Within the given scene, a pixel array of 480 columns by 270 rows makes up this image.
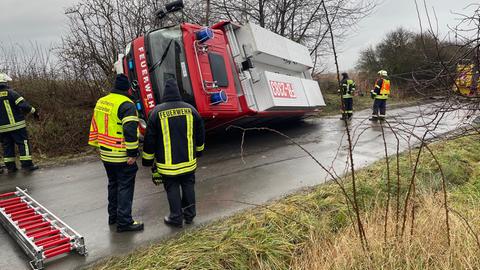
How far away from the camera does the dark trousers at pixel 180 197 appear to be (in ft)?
12.6

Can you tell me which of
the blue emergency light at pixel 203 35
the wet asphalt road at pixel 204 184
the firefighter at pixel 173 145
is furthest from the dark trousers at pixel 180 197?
the blue emergency light at pixel 203 35

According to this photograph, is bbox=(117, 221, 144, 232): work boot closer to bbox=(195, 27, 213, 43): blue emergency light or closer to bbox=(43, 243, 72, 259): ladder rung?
bbox=(43, 243, 72, 259): ladder rung

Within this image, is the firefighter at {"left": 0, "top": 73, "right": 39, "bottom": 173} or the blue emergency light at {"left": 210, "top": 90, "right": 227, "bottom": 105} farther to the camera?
the blue emergency light at {"left": 210, "top": 90, "right": 227, "bottom": 105}

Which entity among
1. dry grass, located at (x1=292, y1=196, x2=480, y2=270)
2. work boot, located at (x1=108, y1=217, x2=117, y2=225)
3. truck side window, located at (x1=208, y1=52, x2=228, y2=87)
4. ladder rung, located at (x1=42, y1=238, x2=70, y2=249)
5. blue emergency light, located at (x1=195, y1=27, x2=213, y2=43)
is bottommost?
dry grass, located at (x1=292, y1=196, x2=480, y2=270)

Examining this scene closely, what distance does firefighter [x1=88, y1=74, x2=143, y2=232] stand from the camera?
3654 millimetres

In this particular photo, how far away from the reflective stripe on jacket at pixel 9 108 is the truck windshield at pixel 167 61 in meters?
2.16

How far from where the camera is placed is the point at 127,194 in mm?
3777

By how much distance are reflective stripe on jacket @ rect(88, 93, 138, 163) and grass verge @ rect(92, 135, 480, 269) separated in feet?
3.21

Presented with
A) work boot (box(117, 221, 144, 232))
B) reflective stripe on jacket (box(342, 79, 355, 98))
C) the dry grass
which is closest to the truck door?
work boot (box(117, 221, 144, 232))

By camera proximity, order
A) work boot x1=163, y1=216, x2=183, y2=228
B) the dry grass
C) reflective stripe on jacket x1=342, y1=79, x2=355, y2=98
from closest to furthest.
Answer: the dry grass, work boot x1=163, y1=216, x2=183, y2=228, reflective stripe on jacket x1=342, y1=79, x2=355, y2=98

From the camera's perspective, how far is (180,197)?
12.9ft

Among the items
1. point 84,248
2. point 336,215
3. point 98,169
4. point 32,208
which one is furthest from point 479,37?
point 98,169

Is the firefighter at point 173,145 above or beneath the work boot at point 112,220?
above

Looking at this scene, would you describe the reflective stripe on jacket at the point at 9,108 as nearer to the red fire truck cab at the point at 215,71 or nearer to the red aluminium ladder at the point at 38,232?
the red fire truck cab at the point at 215,71
